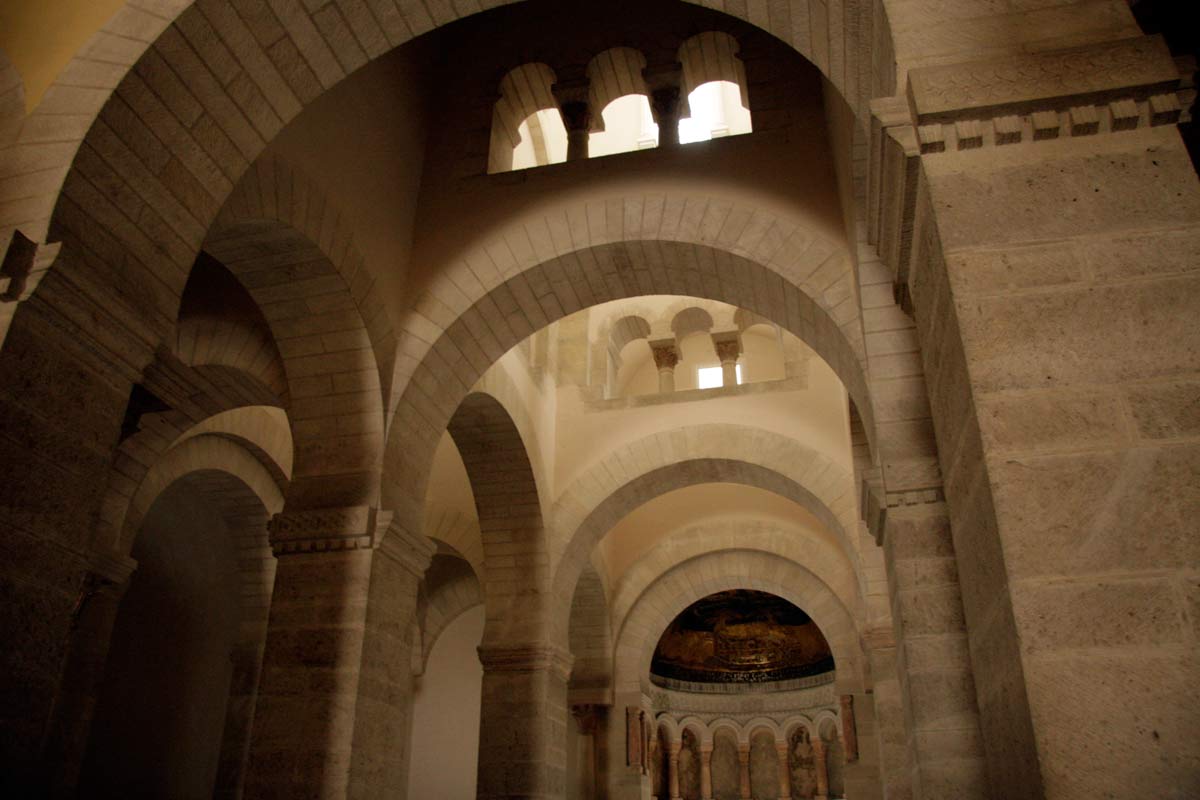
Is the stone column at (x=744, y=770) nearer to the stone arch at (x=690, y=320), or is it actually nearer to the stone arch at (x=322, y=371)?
the stone arch at (x=690, y=320)

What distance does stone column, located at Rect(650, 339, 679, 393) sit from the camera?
37.5 ft

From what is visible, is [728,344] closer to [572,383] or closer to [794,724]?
[572,383]

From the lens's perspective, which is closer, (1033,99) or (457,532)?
(1033,99)

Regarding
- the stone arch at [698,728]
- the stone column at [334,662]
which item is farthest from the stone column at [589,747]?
the stone column at [334,662]

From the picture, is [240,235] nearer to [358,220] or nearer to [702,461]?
[358,220]

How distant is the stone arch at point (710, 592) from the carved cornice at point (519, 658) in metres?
4.11

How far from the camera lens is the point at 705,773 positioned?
16.7 meters

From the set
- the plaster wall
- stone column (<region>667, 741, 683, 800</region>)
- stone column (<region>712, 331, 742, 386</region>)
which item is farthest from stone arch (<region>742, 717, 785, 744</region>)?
stone column (<region>712, 331, 742, 386</region>)

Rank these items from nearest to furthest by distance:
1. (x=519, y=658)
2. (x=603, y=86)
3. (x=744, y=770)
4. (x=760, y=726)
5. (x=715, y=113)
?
(x=603, y=86)
(x=519, y=658)
(x=715, y=113)
(x=744, y=770)
(x=760, y=726)

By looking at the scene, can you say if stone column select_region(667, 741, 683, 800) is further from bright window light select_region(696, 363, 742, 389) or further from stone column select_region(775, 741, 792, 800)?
bright window light select_region(696, 363, 742, 389)

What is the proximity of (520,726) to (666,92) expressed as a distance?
580cm

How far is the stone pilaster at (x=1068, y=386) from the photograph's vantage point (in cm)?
208

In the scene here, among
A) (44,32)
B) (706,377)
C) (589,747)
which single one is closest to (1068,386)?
(44,32)

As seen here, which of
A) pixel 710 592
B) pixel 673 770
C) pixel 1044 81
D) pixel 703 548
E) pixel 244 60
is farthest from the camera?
pixel 673 770
